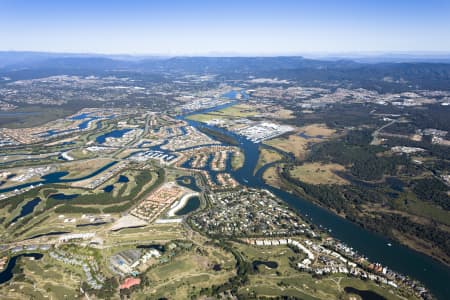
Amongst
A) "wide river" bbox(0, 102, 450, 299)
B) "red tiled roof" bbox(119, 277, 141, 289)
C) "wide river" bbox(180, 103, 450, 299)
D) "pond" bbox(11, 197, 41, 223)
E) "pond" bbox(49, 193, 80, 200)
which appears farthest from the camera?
"pond" bbox(49, 193, 80, 200)

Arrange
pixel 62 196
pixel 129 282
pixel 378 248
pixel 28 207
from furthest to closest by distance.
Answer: pixel 62 196, pixel 28 207, pixel 378 248, pixel 129 282

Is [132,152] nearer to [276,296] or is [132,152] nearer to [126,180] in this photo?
[126,180]

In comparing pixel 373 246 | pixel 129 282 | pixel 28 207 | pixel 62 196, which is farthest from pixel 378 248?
pixel 28 207

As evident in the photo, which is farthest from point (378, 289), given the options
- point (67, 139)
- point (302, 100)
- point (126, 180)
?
point (302, 100)

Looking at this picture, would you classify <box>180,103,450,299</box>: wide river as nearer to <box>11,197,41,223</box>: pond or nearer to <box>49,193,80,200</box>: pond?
<box>49,193,80,200</box>: pond

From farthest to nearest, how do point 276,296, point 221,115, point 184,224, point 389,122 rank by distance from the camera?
point 221,115, point 389,122, point 184,224, point 276,296

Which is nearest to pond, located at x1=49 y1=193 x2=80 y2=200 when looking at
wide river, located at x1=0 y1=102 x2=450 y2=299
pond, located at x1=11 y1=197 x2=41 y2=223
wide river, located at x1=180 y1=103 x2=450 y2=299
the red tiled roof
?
pond, located at x1=11 y1=197 x2=41 y2=223

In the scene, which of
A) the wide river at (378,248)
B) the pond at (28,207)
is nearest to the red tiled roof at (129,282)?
the pond at (28,207)

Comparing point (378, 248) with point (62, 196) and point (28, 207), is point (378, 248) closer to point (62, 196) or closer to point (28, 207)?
A: point (62, 196)
